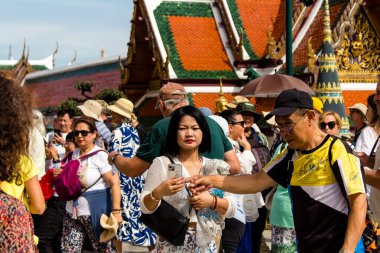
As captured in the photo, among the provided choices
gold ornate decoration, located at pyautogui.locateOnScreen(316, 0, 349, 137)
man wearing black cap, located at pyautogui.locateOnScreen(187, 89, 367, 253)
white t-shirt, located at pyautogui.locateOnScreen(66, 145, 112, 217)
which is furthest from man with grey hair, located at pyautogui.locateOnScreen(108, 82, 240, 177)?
gold ornate decoration, located at pyautogui.locateOnScreen(316, 0, 349, 137)

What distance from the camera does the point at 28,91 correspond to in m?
3.59

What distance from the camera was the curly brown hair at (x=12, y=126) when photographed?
11.0ft

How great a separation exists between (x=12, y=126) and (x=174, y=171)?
1.65 meters

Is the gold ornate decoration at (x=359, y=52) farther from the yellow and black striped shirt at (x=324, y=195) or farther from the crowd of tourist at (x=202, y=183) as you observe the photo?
the yellow and black striped shirt at (x=324, y=195)

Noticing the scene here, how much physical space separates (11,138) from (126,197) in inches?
179

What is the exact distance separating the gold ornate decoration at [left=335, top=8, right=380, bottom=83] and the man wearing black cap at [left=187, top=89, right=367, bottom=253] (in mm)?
12138

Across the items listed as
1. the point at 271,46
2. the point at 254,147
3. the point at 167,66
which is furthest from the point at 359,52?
the point at 254,147

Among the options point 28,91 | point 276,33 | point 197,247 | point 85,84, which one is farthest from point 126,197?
point 85,84

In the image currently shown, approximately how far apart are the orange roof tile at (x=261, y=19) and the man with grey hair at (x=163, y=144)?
1246 centimetres

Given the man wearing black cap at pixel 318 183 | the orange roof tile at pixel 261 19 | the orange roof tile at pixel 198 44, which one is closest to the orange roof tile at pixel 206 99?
the orange roof tile at pixel 198 44

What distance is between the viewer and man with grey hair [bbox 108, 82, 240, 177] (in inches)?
220

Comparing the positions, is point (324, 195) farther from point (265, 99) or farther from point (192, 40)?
point (192, 40)

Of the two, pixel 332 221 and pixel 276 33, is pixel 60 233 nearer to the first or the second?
pixel 332 221

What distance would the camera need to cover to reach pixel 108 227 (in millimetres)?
7492
